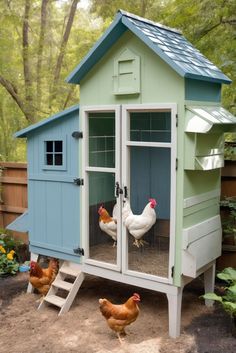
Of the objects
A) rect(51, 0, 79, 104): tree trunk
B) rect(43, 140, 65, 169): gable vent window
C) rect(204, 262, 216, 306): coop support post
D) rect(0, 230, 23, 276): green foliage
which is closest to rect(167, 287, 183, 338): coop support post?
rect(204, 262, 216, 306): coop support post

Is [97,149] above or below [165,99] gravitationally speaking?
below

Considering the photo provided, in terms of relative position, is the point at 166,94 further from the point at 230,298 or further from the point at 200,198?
the point at 230,298

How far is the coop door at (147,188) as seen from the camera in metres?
3.82

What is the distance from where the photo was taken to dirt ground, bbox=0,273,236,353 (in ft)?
11.4

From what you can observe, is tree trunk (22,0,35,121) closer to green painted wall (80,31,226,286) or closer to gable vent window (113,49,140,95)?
green painted wall (80,31,226,286)

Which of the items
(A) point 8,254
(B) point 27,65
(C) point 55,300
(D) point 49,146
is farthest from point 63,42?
(C) point 55,300

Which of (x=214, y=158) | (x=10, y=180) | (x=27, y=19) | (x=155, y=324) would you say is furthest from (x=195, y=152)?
(x=27, y=19)

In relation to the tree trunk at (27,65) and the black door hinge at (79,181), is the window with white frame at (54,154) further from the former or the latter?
the tree trunk at (27,65)

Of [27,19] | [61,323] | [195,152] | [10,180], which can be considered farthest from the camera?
[27,19]

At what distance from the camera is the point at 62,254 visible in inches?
173

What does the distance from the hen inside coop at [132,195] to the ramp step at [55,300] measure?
57 cm

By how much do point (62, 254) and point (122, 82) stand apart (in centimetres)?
200

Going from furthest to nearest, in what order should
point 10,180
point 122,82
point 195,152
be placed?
point 10,180 < point 122,82 < point 195,152

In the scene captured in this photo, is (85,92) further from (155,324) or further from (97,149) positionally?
(155,324)
